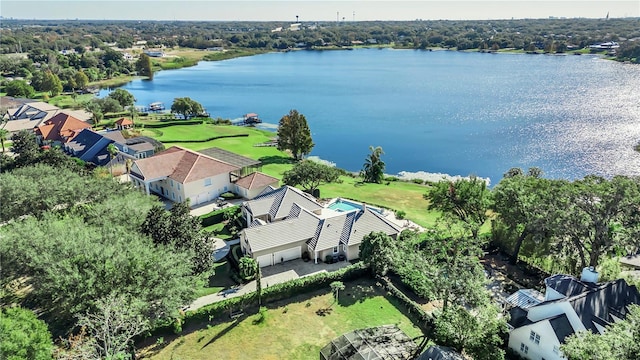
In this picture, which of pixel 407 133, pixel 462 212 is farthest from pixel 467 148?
pixel 462 212

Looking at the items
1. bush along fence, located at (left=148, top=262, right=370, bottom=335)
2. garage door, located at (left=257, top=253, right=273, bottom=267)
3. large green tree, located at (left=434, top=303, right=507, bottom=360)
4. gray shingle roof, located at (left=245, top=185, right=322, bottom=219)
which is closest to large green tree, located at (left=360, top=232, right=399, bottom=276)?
bush along fence, located at (left=148, top=262, right=370, bottom=335)

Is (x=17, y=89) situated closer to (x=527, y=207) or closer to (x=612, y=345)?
(x=527, y=207)

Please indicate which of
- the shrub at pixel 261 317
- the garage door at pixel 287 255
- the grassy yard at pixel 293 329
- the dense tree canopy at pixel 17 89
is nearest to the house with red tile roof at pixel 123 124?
the dense tree canopy at pixel 17 89

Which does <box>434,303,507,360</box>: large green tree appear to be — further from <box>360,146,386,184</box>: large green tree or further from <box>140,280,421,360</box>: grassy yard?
<box>360,146,386,184</box>: large green tree

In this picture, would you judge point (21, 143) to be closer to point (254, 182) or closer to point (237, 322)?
point (254, 182)

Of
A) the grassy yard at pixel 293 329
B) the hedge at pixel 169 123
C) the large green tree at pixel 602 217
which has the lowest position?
the hedge at pixel 169 123

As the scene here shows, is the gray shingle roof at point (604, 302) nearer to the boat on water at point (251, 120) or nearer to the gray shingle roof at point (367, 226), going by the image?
the gray shingle roof at point (367, 226)

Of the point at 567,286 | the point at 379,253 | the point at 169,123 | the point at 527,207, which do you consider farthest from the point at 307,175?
the point at 169,123
